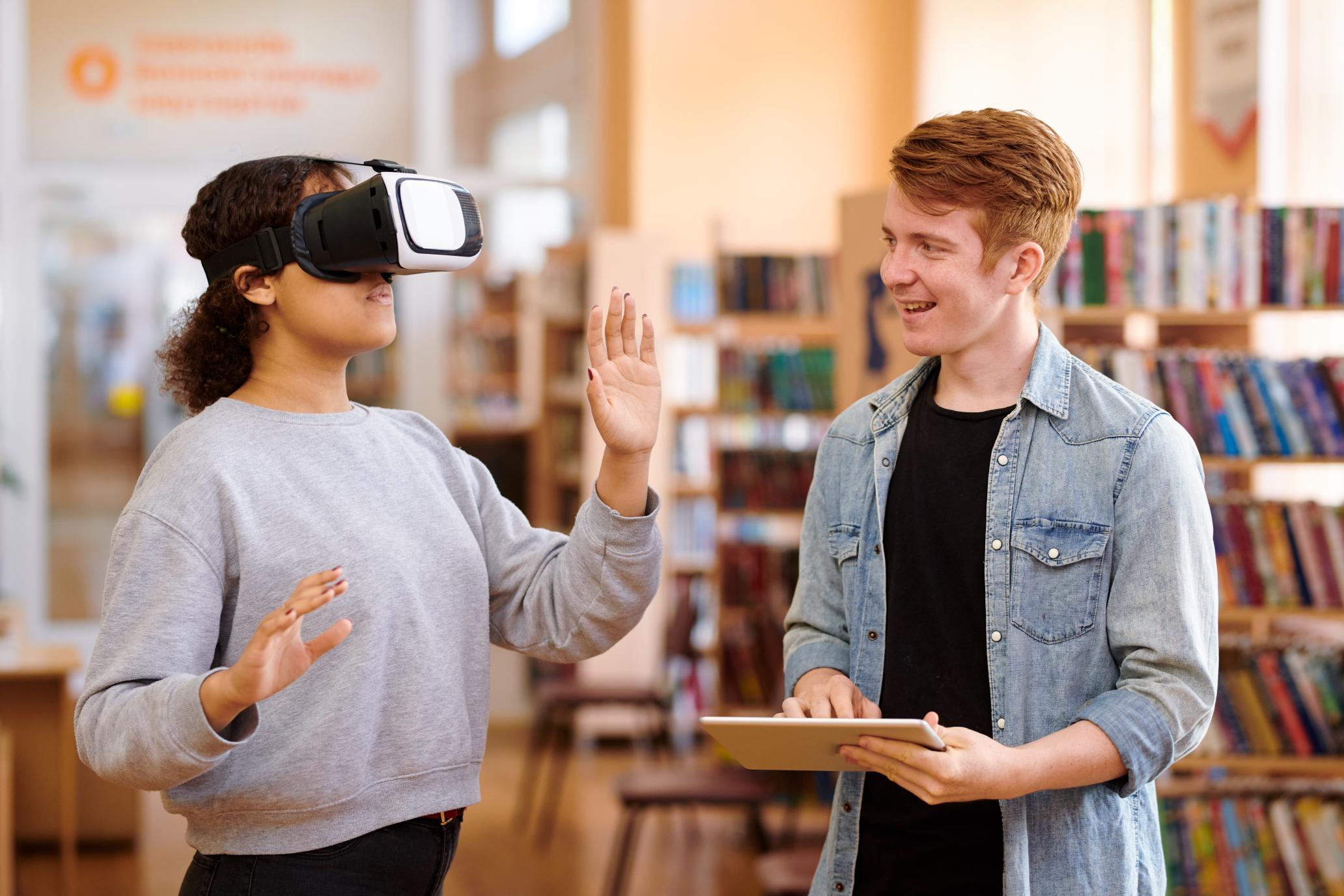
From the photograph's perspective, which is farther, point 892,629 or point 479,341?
point 479,341

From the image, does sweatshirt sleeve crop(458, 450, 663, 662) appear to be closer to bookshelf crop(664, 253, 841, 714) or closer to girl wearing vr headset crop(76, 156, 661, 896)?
girl wearing vr headset crop(76, 156, 661, 896)

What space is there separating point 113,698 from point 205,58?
6.02 m

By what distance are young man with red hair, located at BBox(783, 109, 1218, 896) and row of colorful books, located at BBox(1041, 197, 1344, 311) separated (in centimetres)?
172

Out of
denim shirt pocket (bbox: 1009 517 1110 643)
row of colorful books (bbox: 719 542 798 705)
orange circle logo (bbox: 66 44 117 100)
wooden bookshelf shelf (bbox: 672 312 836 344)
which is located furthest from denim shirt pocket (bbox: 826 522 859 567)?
orange circle logo (bbox: 66 44 117 100)

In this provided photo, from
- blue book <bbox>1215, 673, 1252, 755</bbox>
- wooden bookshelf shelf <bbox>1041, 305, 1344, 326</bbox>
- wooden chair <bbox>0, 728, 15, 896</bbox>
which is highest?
wooden bookshelf shelf <bbox>1041, 305, 1344, 326</bbox>

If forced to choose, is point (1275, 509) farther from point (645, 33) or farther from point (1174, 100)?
point (645, 33)

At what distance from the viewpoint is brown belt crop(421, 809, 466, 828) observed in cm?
141

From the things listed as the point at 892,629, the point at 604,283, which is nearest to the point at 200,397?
the point at 892,629

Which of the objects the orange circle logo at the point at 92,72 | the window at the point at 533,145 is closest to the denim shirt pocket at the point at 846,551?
the window at the point at 533,145

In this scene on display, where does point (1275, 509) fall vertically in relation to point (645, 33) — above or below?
below

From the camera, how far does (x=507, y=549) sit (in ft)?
5.04

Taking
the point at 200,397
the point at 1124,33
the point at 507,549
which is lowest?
the point at 507,549

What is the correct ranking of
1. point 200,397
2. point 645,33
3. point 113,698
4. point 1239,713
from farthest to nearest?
point 645,33 < point 1239,713 < point 200,397 < point 113,698

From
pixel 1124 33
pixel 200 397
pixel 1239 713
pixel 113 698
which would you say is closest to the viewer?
pixel 113 698
